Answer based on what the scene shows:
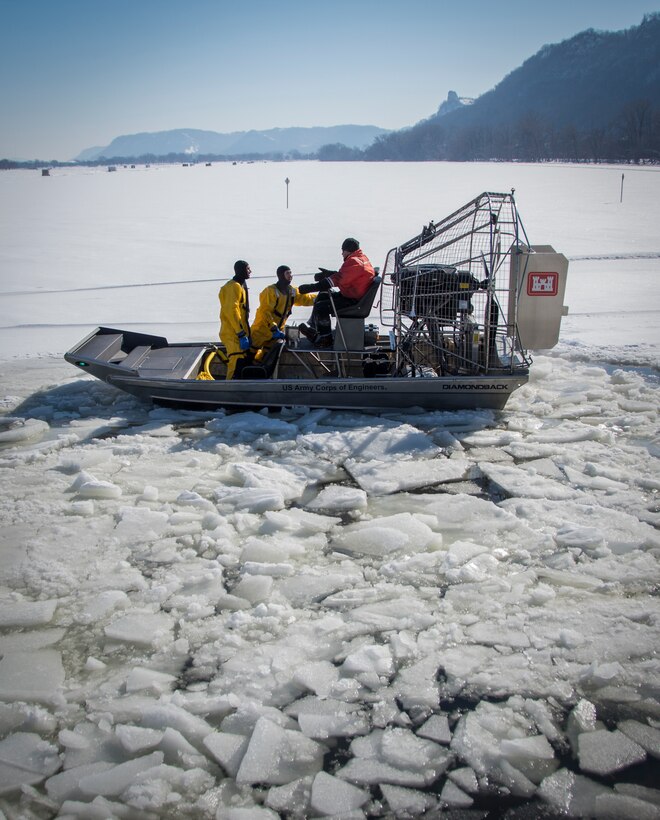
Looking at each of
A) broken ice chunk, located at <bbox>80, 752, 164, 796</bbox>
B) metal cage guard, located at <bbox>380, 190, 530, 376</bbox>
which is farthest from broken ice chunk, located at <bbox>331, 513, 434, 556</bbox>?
metal cage guard, located at <bbox>380, 190, 530, 376</bbox>

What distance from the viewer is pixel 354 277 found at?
19.9ft

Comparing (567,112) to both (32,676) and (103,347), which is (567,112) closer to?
(103,347)

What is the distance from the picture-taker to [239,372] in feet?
20.8

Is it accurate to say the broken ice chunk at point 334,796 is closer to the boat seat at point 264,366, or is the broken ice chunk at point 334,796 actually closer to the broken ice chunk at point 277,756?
the broken ice chunk at point 277,756

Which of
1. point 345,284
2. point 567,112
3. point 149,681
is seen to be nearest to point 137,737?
point 149,681

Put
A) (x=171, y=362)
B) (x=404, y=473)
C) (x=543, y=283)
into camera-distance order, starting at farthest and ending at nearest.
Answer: (x=171, y=362) → (x=543, y=283) → (x=404, y=473)

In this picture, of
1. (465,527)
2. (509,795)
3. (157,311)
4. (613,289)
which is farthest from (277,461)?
(613,289)

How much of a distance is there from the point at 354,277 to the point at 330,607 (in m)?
3.41

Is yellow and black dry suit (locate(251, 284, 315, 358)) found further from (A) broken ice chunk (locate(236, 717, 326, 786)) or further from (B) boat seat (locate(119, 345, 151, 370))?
(A) broken ice chunk (locate(236, 717, 326, 786))

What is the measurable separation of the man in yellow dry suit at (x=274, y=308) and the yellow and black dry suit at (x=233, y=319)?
0.17 m

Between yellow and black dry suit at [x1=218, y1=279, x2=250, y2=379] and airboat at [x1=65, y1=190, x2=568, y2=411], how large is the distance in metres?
0.16

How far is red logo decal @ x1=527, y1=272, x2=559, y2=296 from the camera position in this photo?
5.84 m

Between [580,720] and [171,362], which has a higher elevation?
[171,362]

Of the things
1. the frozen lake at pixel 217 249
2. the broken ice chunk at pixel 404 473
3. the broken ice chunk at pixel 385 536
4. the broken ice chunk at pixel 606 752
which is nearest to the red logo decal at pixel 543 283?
the broken ice chunk at pixel 404 473
